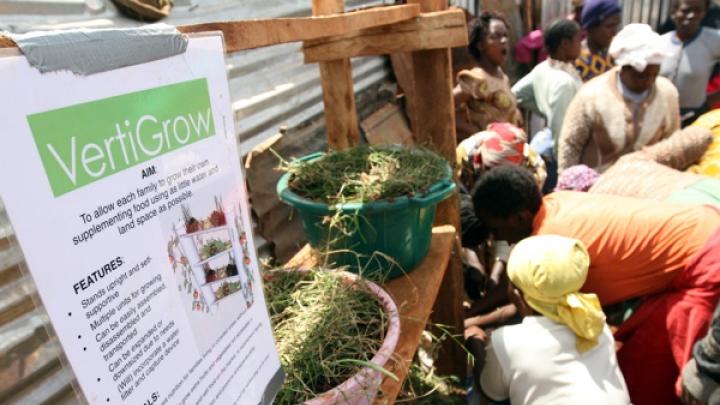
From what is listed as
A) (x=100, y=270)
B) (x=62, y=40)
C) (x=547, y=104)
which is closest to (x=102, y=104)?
(x=62, y=40)

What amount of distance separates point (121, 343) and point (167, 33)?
0.40m

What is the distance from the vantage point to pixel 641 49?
122 inches

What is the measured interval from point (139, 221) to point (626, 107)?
3252mm

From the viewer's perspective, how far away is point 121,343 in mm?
600

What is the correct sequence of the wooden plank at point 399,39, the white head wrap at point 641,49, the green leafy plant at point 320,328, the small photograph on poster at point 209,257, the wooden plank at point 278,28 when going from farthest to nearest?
the white head wrap at point 641,49, the wooden plank at point 399,39, the green leafy plant at point 320,328, the wooden plank at point 278,28, the small photograph on poster at point 209,257

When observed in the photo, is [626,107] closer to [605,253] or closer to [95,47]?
[605,253]

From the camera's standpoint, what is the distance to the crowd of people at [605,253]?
205cm

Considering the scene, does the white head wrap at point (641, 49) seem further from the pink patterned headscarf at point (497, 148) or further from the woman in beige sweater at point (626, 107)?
the pink patterned headscarf at point (497, 148)

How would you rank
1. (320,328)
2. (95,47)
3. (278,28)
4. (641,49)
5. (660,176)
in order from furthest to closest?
(641,49), (660,176), (320,328), (278,28), (95,47)

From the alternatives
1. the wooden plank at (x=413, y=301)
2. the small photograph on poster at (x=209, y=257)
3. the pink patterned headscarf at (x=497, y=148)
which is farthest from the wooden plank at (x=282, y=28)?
the pink patterned headscarf at (x=497, y=148)

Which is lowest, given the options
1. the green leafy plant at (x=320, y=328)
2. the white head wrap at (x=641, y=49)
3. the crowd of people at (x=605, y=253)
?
Answer: the crowd of people at (x=605, y=253)

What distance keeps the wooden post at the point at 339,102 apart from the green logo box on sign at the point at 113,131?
1.34 m

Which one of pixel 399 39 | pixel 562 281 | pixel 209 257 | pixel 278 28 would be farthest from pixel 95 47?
pixel 562 281

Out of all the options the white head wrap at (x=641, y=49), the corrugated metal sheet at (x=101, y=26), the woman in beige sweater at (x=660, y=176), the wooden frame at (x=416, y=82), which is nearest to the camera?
the wooden frame at (x=416, y=82)
